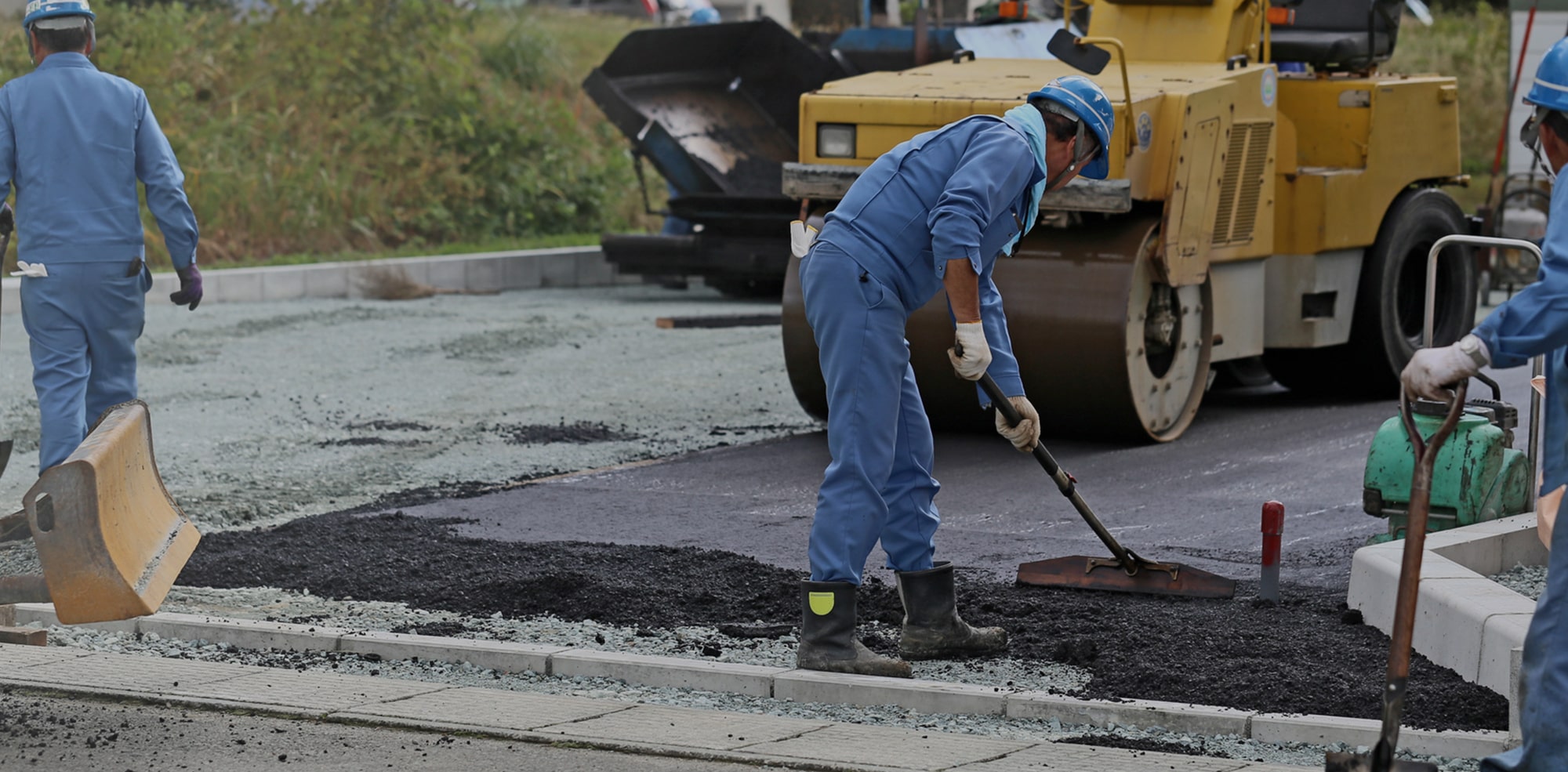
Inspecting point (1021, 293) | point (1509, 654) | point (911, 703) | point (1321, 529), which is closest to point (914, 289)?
point (911, 703)

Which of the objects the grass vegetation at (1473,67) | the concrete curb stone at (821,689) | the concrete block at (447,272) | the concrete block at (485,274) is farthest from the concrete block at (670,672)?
the grass vegetation at (1473,67)

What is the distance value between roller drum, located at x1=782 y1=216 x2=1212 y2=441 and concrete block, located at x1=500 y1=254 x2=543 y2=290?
24.5 ft

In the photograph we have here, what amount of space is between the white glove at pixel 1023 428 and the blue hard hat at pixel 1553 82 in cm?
164

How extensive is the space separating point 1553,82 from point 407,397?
706 cm

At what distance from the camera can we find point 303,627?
200 inches

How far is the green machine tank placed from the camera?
5641mm

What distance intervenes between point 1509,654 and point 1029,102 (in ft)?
6.07

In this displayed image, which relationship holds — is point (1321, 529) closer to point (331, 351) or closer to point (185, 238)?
point (185, 238)

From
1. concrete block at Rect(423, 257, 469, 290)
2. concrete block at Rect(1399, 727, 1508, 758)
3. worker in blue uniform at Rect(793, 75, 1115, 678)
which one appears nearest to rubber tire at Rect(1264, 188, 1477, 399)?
worker in blue uniform at Rect(793, 75, 1115, 678)

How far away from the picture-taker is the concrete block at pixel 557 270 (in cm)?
1603

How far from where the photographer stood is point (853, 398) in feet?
15.7

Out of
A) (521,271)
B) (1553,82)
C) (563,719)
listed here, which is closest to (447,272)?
(521,271)

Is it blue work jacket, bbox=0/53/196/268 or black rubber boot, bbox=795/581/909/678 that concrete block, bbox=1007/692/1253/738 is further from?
blue work jacket, bbox=0/53/196/268

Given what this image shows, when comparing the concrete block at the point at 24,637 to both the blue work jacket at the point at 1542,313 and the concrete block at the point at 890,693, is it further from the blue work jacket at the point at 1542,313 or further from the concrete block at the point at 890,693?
the blue work jacket at the point at 1542,313
